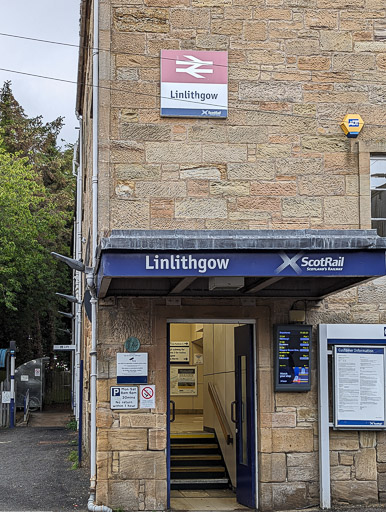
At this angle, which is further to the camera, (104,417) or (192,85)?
(192,85)

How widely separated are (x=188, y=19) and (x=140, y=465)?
559 cm

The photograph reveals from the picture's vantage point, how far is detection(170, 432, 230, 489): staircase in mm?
11625

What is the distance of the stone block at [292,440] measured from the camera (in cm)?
966

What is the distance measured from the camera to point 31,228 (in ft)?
100

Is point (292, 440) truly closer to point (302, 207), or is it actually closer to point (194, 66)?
point (302, 207)

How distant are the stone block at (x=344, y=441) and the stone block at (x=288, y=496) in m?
0.66

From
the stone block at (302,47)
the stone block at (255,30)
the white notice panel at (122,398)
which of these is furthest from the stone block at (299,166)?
the white notice panel at (122,398)

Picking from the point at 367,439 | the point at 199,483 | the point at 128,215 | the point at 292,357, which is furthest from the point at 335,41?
the point at 199,483

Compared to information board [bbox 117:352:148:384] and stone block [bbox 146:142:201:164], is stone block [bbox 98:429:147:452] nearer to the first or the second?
information board [bbox 117:352:148:384]

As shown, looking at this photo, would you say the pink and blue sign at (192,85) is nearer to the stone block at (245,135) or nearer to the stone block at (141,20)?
the stone block at (245,135)

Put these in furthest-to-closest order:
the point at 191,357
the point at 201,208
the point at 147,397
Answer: the point at 191,357, the point at 201,208, the point at 147,397

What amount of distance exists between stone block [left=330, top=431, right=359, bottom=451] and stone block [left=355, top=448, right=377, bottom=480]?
0.11 m

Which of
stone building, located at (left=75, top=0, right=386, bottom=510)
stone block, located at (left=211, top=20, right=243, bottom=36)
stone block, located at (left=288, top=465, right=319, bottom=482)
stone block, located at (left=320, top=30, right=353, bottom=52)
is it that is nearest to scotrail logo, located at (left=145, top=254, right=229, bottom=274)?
stone building, located at (left=75, top=0, right=386, bottom=510)

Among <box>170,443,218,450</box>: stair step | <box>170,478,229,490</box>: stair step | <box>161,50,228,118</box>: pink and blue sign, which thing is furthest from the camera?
<box>170,443,218,450</box>: stair step
